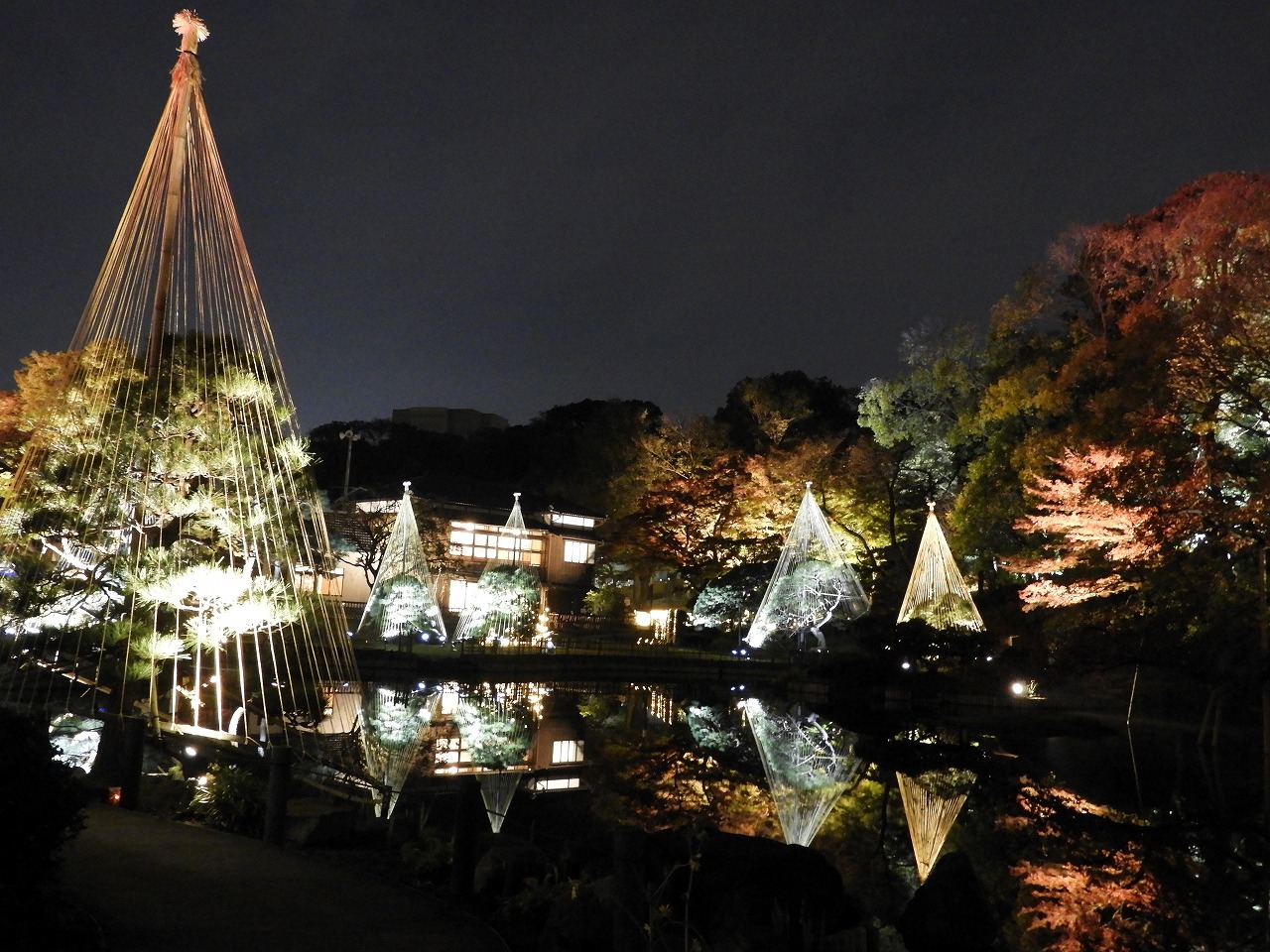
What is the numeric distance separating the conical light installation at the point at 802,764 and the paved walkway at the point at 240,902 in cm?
458

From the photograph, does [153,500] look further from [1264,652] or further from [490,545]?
[490,545]

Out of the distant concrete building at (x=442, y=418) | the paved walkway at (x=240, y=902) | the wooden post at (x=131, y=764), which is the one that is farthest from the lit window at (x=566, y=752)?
the distant concrete building at (x=442, y=418)

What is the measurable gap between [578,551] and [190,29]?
36039 millimetres

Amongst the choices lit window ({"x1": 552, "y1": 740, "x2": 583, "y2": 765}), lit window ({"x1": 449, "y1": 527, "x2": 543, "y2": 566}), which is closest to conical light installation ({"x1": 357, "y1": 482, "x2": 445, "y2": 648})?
lit window ({"x1": 449, "y1": 527, "x2": 543, "y2": 566})

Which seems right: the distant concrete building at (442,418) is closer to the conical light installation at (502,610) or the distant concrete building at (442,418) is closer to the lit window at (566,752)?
the conical light installation at (502,610)

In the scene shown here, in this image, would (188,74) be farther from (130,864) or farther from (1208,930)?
(1208,930)

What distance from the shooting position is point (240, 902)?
237 inches

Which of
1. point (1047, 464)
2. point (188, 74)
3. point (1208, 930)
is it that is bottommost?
point (1208, 930)

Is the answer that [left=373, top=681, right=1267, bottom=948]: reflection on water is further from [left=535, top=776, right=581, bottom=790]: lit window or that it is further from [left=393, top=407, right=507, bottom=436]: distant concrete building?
[left=393, top=407, right=507, bottom=436]: distant concrete building

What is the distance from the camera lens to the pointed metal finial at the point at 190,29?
37.2 ft

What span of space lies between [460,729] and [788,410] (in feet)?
83.6

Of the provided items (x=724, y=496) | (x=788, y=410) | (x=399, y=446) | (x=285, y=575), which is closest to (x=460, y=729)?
(x=285, y=575)

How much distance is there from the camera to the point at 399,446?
55844 millimetres

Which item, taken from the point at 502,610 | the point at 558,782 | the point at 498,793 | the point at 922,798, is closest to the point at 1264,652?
the point at 922,798
